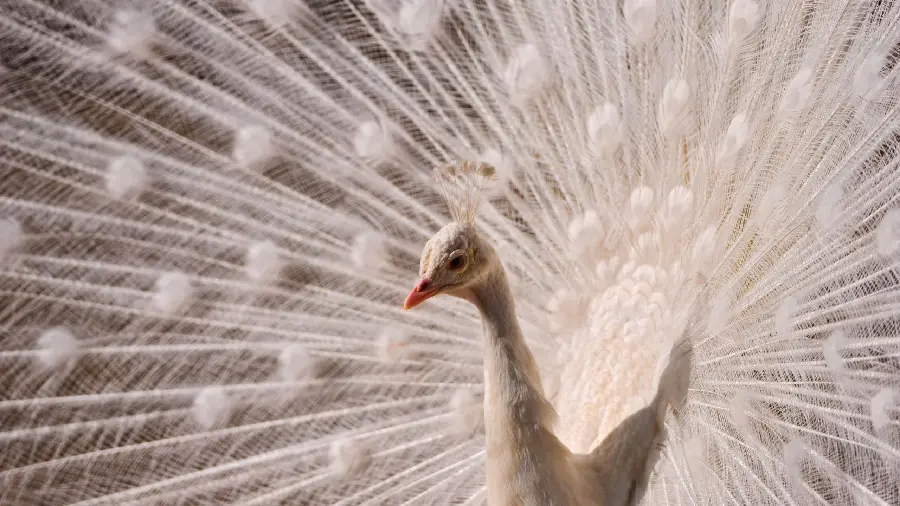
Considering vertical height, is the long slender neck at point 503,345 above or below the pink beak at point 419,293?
below

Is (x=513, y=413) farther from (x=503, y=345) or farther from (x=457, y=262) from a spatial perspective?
(x=457, y=262)

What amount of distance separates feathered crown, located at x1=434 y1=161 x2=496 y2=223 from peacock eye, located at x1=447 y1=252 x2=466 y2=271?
0.23 feet

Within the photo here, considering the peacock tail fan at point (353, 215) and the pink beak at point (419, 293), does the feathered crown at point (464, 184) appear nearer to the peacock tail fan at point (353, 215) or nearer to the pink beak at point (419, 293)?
the pink beak at point (419, 293)

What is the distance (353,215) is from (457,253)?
54 cm

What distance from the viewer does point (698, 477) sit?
1.49m

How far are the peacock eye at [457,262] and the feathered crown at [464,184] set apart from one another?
0.23 feet

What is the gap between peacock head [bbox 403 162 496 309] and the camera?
1.34 metres

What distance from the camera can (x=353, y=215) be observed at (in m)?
1.83

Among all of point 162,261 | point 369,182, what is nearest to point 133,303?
point 162,261

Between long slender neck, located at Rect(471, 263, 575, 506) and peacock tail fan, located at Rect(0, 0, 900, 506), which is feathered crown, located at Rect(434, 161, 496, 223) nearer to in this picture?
long slender neck, located at Rect(471, 263, 575, 506)

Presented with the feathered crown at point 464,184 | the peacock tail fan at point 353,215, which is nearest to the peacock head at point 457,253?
the feathered crown at point 464,184

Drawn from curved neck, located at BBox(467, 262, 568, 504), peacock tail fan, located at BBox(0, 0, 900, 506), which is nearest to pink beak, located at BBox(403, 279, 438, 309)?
curved neck, located at BBox(467, 262, 568, 504)

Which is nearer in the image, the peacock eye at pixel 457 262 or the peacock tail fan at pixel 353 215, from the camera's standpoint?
the peacock eye at pixel 457 262

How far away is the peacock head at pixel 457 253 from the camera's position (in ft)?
4.39
